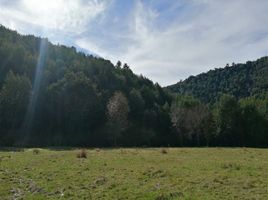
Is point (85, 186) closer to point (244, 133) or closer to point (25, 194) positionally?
point (25, 194)

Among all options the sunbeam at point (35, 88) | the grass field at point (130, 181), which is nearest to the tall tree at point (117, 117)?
the sunbeam at point (35, 88)

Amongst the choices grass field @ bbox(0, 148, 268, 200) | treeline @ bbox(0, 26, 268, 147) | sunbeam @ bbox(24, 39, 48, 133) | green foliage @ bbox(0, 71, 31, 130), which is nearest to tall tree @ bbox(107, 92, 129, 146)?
treeline @ bbox(0, 26, 268, 147)

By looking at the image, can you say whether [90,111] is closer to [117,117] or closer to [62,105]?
[62,105]

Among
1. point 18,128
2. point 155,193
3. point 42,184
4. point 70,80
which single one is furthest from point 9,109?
point 155,193

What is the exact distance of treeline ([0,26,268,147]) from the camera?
82062 mm

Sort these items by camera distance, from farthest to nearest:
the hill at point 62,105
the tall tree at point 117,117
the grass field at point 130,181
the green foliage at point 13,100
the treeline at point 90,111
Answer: the tall tree at point 117,117 → the treeline at point 90,111 → the hill at point 62,105 → the green foliage at point 13,100 → the grass field at point 130,181

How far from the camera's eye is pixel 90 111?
9350 cm

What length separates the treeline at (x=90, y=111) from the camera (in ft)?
269

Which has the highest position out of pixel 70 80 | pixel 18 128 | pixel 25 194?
pixel 70 80

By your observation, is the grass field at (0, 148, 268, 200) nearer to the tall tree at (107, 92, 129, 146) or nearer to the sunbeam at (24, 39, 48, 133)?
the sunbeam at (24, 39, 48, 133)

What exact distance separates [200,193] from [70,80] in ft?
252

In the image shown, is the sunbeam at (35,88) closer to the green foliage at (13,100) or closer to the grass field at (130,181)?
the green foliage at (13,100)

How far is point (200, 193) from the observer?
732 inches

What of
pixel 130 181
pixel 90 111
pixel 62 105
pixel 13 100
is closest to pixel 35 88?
pixel 62 105
